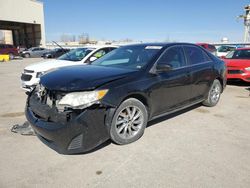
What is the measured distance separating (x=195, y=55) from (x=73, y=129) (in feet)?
10.9

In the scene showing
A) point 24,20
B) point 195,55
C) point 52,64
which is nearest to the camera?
point 195,55

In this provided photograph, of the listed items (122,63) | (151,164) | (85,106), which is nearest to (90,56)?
(122,63)

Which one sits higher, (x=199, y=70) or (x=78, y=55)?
(x=78, y=55)

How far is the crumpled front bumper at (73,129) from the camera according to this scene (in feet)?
9.11

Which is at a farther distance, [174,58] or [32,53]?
[32,53]

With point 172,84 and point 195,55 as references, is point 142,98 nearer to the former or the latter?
point 172,84

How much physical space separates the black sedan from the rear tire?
0.66m

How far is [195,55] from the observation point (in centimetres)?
487

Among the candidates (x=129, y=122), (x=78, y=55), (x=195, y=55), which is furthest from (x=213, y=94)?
(x=78, y=55)

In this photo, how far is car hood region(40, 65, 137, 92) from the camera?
2.98 m

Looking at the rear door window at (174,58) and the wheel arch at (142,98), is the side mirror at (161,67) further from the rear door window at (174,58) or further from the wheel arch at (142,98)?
the wheel arch at (142,98)

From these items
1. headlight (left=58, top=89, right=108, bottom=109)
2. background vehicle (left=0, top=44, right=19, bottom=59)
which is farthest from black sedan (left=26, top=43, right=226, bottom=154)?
background vehicle (left=0, top=44, right=19, bottom=59)

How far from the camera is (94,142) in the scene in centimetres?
294

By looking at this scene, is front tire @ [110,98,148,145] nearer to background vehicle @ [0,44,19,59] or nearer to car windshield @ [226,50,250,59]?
car windshield @ [226,50,250,59]
